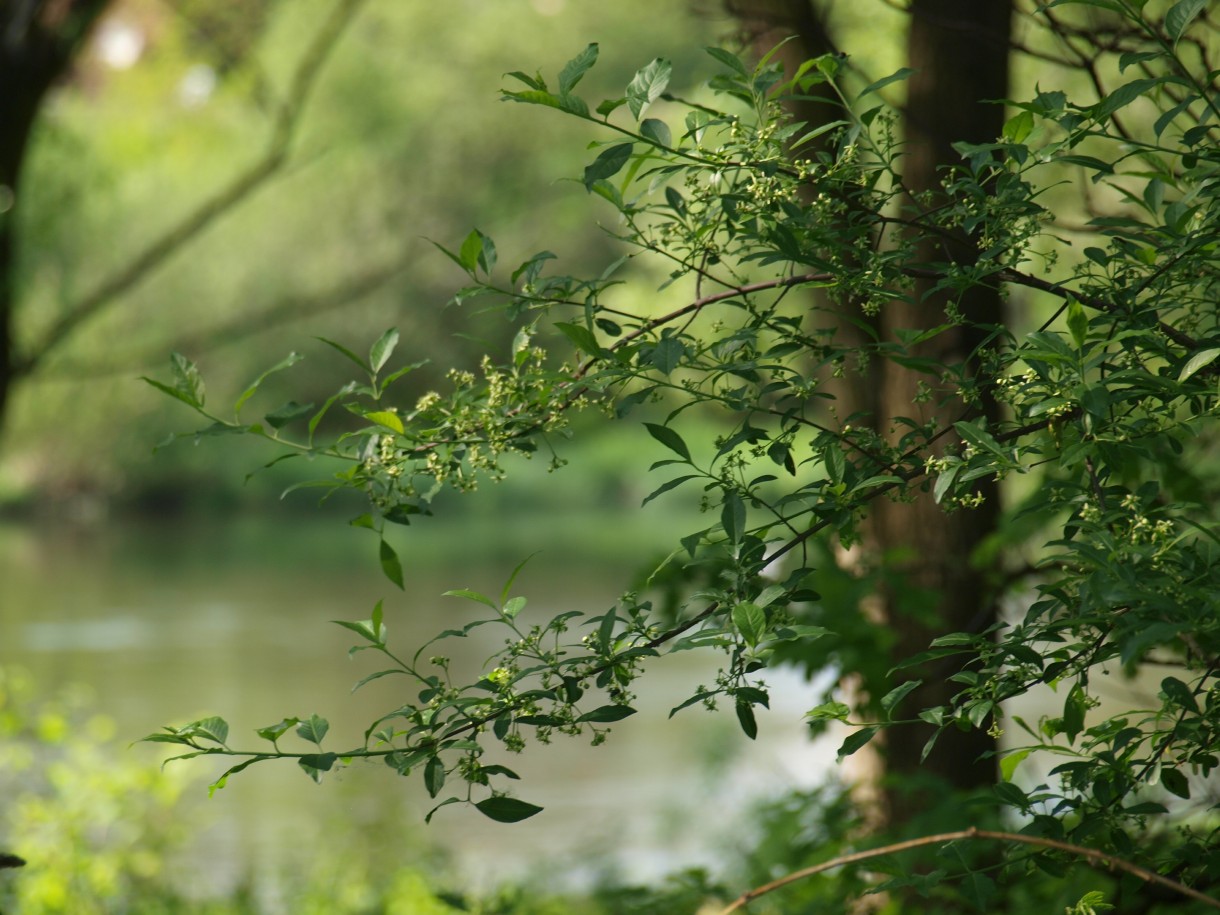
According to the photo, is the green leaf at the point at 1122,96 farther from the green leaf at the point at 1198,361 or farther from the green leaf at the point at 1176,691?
the green leaf at the point at 1176,691

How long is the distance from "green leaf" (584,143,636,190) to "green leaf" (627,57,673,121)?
31 mm

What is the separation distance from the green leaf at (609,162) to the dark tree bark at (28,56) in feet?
10.8

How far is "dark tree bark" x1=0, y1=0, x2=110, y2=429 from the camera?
12.8 feet

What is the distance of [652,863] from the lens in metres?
6.51

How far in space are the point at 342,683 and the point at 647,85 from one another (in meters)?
9.77

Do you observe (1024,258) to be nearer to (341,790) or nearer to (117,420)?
(341,790)

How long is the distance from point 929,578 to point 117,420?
49.5 ft

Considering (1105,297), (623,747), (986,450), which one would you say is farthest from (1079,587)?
(623,747)

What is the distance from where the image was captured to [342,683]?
10.5m

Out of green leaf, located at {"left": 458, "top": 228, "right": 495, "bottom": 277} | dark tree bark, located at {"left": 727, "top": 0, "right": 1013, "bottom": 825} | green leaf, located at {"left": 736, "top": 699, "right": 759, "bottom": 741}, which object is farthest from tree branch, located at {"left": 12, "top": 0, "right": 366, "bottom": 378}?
green leaf, located at {"left": 736, "top": 699, "right": 759, "bottom": 741}

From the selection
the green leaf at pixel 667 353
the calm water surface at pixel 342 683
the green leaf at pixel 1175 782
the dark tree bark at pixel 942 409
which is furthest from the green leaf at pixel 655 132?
the calm water surface at pixel 342 683

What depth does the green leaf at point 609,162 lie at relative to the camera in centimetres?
107

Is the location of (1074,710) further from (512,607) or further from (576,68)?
(576,68)

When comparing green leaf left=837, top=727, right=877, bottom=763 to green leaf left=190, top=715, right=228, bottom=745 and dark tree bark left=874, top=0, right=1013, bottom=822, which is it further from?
dark tree bark left=874, top=0, right=1013, bottom=822
